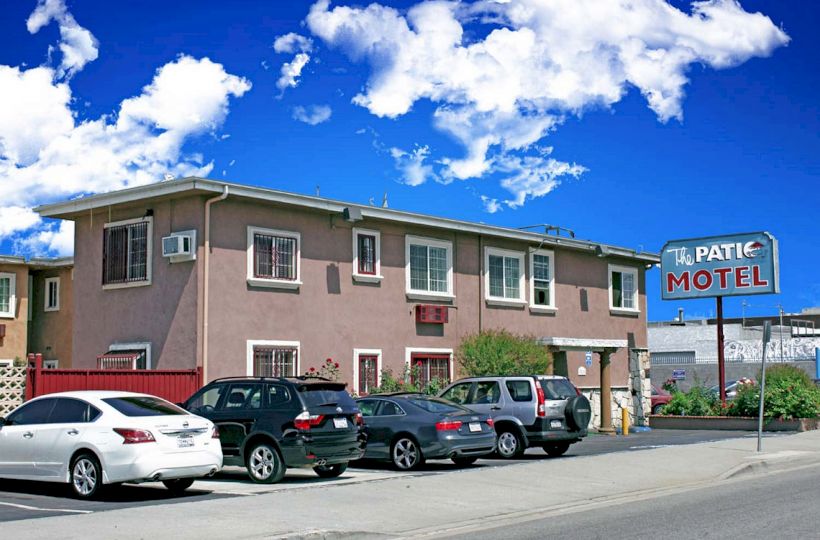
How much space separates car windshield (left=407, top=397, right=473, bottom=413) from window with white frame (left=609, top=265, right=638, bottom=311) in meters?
16.6

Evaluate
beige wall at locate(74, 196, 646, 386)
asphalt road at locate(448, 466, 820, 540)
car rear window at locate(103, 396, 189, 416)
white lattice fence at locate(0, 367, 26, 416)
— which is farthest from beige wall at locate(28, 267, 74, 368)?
asphalt road at locate(448, 466, 820, 540)

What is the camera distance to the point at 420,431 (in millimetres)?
18594

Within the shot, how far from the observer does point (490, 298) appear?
98.0ft

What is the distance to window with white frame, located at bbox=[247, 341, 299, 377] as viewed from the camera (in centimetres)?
2369

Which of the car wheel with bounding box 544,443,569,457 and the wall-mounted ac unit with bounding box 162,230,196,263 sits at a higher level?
the wall-mounted ac unit with bounding box 162,230,196,263

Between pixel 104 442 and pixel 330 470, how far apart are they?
4.85 metres

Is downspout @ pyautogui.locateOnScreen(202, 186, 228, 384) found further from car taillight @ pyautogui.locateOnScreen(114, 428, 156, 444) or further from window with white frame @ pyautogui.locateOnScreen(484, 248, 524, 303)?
window with white frame @ pyautogui.locateOnScreen(484, 248, 524, 303)

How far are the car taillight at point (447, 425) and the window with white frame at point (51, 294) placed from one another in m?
23.2

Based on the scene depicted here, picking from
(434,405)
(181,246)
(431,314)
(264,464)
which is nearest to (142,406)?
(264,464)

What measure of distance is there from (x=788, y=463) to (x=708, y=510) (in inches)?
331

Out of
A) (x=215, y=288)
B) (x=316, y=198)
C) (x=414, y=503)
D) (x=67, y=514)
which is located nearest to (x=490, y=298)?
(x=316, y=198)

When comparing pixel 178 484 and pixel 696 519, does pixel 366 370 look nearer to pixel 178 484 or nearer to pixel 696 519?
pixel 178 484

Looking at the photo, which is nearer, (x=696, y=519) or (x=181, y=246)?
(x=696, y=519)

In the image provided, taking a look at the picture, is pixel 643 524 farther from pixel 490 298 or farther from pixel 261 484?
pixel 490 298
